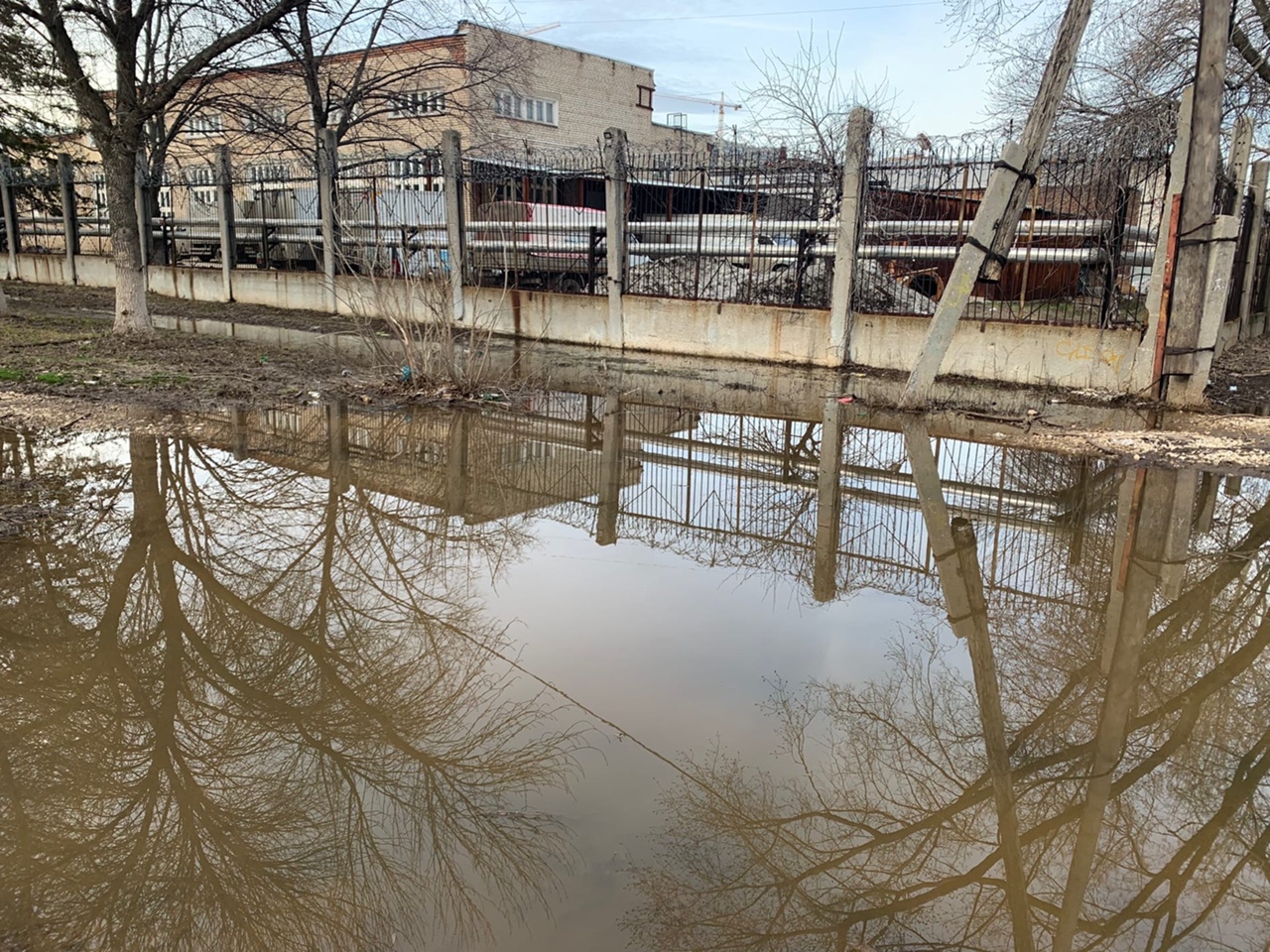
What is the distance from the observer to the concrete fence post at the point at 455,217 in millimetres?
15836

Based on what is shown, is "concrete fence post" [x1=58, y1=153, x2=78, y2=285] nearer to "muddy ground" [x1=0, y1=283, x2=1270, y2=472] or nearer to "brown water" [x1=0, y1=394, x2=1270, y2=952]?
"muddy ground" [x1=0, y1=283, x2=1270, y2=472]

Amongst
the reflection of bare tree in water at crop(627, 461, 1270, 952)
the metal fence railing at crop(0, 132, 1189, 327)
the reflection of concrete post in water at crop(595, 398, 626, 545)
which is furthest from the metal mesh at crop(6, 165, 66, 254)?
the reflection of bare tree in water at crop(627, 461, 1270, 952)

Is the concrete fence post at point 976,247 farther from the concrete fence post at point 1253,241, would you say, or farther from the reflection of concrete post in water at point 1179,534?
the concrete fence post at point 1253,241

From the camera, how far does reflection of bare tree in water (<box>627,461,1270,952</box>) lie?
8.66ft

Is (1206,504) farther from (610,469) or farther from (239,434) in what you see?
(239,434)

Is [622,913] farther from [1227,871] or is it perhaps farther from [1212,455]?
[1212,455]

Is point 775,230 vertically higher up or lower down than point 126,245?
higher up

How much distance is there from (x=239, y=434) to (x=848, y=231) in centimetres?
829

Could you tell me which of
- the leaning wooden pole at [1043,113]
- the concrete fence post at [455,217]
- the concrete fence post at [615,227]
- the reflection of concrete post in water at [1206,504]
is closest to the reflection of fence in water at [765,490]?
the reflection of concrete post in water at [1206,504]

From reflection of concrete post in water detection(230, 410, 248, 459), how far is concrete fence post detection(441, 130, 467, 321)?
24.3 ft

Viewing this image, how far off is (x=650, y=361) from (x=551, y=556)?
8410mm

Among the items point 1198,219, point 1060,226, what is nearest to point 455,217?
point 1060,226

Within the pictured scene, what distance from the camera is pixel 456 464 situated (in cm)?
739

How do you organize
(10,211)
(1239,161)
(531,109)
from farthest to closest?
(531,109)
(10,211)
(1239,161)
